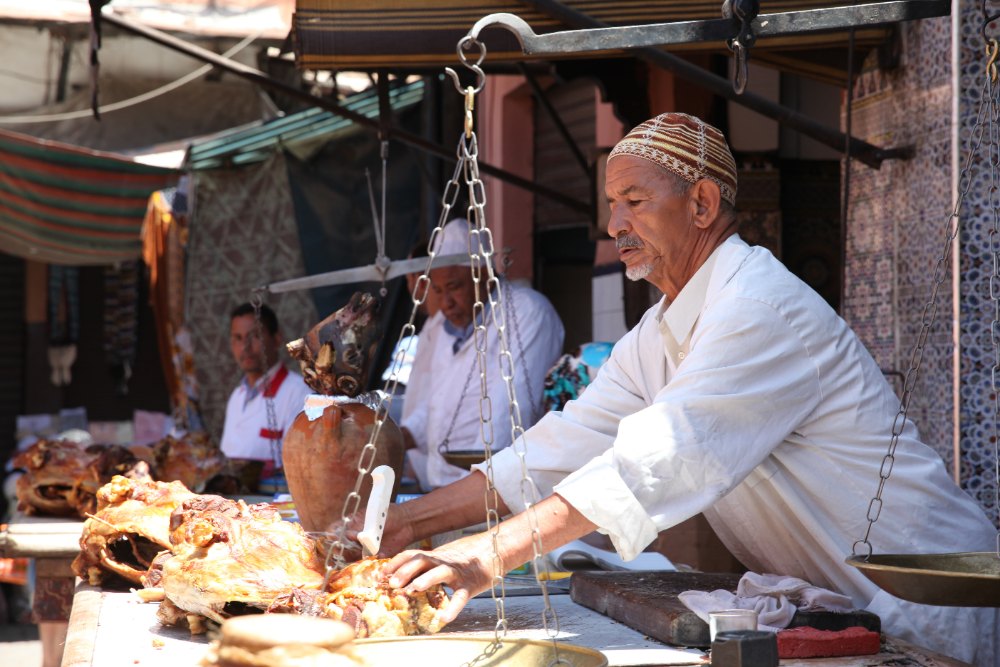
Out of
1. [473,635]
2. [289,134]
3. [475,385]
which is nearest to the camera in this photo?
[473,635]

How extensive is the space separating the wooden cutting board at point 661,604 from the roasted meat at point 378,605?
42 cm

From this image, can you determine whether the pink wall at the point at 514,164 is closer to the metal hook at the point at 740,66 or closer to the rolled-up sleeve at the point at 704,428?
the metal hook at the point at 740,66

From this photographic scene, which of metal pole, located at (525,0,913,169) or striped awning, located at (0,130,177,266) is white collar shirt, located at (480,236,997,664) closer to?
metal pole, located at (525,0,913,169)

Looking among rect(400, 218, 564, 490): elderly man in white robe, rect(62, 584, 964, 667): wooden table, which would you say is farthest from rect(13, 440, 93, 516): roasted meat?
rect(62, 584, 964, 667): wooden table

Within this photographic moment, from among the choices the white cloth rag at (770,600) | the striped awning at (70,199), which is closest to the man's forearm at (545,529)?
the white cloth rag at (770,600)

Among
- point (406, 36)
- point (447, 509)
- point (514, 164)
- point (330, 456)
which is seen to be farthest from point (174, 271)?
point (447, 509)

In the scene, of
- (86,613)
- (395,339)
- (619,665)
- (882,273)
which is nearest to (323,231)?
(395,339)

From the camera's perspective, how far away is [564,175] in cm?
745

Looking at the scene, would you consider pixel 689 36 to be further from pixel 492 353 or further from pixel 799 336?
pixel 492 353

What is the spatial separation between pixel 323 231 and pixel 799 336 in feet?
20.7

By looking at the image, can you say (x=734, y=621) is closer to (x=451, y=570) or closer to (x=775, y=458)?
(x=451, y=570)

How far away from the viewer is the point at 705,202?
9.53ft

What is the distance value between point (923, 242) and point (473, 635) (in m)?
2.62

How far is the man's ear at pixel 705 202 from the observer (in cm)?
290
